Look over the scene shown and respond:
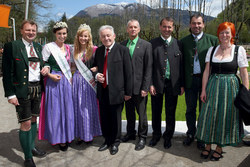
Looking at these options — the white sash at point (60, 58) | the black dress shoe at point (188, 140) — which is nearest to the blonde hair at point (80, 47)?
the white sash at point (60, 58)

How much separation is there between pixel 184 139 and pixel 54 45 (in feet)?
9.36

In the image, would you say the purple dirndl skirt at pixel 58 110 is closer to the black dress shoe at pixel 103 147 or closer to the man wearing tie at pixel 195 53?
the black dress shoe at pixel 103 147

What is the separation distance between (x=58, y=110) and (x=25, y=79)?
759mm

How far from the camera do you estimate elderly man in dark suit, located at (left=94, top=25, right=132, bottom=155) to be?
3.19 meters

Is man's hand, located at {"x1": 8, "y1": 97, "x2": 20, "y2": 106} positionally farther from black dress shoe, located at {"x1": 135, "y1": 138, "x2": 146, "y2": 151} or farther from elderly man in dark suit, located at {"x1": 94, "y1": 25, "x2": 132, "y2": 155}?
black dress shoe, located at {"x1": 135, "y1": 138, "x2": 146, "y2": 151}

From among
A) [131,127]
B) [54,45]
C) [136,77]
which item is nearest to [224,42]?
[136,77]

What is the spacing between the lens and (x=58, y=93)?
3295mm

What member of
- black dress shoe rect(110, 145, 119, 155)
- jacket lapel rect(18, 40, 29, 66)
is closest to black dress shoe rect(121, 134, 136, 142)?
black dress shoe rect(110, 145, 119, 155)

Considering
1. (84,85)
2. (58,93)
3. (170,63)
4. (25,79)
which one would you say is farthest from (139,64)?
(25,79)

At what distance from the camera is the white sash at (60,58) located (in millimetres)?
3273

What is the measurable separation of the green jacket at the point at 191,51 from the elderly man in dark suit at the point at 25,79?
2.26 metres

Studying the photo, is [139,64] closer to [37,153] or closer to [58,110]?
[58,110]

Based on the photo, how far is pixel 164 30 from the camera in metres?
3.31

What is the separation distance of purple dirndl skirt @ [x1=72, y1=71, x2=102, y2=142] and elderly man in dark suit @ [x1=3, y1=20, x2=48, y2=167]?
560 millimetres
